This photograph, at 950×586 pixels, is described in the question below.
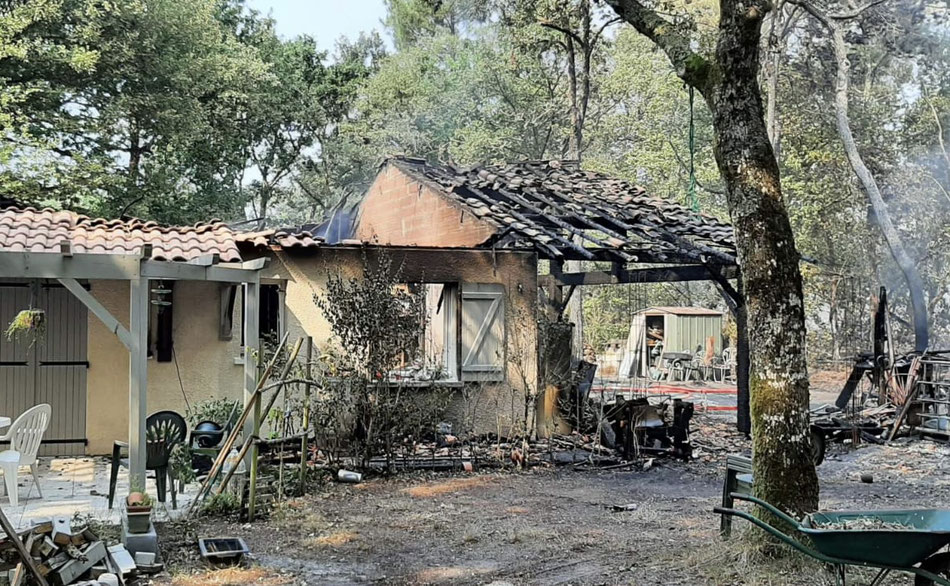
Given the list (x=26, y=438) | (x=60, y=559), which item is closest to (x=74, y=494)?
(x=26, y=438)

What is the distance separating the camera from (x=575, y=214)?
1227cm

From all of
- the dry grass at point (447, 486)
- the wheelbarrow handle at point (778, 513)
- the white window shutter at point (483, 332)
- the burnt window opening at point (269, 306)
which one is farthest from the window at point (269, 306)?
the wheelbarrow handle at point (778, 513)

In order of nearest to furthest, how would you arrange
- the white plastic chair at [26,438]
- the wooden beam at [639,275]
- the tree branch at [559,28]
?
1. the white plastic chair at [26,438]
2. the wooden beam at [639,275]
3. the tree branch at [559,28]

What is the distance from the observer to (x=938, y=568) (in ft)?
13.2

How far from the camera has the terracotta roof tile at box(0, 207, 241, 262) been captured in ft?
26.5

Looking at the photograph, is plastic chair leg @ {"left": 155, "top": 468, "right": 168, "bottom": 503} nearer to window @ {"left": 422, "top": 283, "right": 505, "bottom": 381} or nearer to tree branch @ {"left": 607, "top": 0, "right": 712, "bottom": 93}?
window @ {"left": 422, "top": 283, "right": 505, "bottom": 381}

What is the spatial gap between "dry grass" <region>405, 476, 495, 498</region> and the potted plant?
3317 millimetres

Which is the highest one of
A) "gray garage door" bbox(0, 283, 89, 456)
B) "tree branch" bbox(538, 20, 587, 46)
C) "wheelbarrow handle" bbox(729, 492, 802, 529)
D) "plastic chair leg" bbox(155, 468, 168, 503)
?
"tree branch" bbox(538, 20, 587, 46)

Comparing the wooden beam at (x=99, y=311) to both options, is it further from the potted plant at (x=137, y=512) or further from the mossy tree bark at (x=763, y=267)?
the mossy tree bark at (x=763, y=267)

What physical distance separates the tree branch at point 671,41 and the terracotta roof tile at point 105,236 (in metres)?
4.62

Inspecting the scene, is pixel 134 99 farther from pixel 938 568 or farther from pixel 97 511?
pixel 938 568

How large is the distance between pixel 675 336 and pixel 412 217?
485 inches

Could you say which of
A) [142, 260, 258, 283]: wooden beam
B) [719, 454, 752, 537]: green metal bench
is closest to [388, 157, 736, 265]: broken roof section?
[142, 260, 258, 283]: wooden beam

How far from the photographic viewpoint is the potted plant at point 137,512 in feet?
18.2
